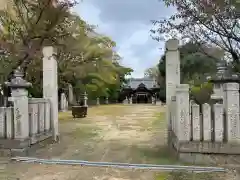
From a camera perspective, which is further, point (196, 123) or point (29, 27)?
point (29, 27)

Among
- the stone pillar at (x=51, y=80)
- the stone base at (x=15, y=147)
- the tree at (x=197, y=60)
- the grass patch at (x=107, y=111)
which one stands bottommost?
the grass patch at (x=107, y=111)

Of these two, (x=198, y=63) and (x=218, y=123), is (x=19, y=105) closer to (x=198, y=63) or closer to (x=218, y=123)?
(x=218, y=123)

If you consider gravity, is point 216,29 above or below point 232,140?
above

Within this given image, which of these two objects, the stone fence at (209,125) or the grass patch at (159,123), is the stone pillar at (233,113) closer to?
the stone fence at (209,125)

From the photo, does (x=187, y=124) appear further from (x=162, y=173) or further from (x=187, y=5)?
(x=187, y=5)

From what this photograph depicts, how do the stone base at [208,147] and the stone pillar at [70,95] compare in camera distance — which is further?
the stone pillar at [70,95]

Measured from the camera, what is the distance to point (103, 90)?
2877 centimetres

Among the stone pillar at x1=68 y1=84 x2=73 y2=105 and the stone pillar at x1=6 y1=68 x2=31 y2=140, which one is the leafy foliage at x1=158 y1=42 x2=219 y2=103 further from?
the stone pillar at x1=68 y1=84 x2=73 y2=105

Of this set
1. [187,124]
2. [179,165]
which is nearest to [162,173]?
[179,165]

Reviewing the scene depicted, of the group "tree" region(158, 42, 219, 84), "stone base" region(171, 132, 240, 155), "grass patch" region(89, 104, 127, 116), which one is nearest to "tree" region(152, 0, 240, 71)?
"tree" region(158, 42, 219, 84)

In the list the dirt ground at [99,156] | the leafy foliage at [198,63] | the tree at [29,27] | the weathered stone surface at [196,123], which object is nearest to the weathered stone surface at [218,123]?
the weathered stone surface at [196,123]

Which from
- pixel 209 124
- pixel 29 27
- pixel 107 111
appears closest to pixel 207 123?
pixel 209 124

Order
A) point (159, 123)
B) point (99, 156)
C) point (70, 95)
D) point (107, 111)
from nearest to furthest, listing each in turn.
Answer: point (99, 156) → point (159, 123) → point (107, 111) → point (70, 95)

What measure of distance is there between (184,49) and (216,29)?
100 cm
